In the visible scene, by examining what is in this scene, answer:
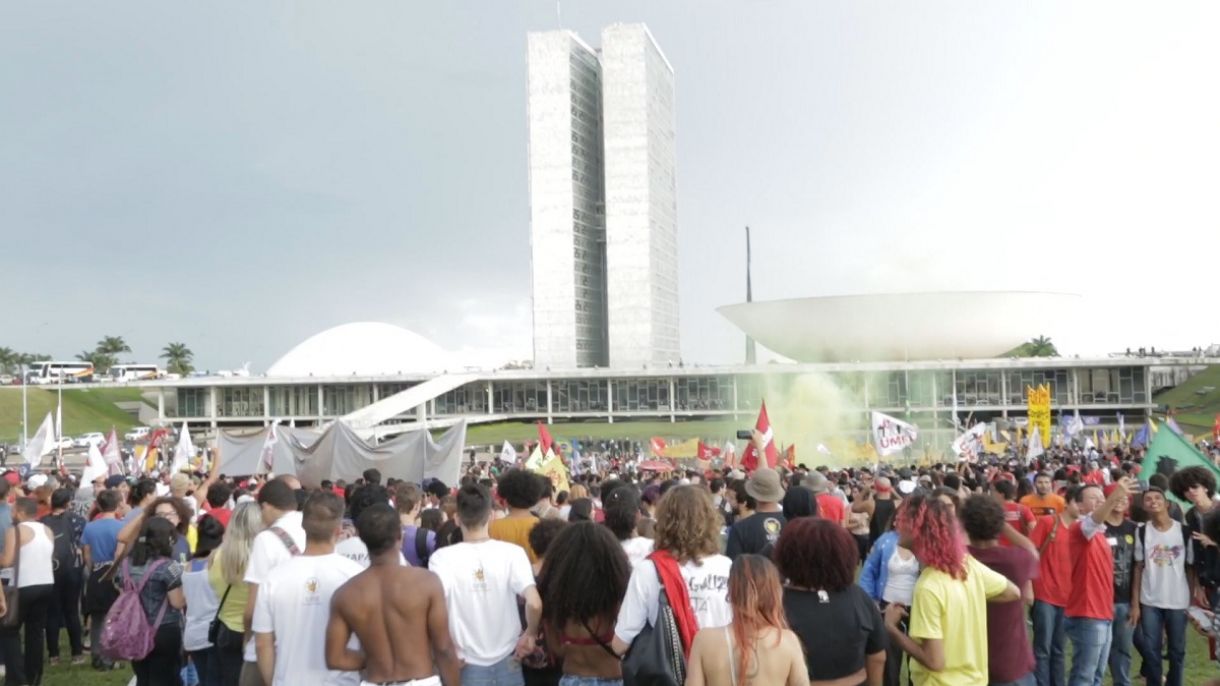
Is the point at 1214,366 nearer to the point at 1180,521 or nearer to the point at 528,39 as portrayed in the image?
the point at 528,39

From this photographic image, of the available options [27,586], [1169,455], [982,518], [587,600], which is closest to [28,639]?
[27,586]

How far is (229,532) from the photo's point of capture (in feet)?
20.0

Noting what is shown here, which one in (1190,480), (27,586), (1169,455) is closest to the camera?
(1190,480)

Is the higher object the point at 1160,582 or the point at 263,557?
the point at 263,557

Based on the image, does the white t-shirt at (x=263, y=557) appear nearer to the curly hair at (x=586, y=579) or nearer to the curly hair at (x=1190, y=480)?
the curly hair at (x=586, y=579)

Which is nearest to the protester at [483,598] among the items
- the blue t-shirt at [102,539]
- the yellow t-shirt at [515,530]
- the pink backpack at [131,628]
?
the yellow t-shirt at [515,530]

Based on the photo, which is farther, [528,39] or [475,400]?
[528,39]

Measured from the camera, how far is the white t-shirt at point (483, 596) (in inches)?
207

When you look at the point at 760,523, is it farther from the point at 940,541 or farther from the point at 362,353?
the point at 362,353

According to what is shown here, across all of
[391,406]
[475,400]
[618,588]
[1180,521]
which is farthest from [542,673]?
[475,400]

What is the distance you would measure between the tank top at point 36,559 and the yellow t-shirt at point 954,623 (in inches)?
290

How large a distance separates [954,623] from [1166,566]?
136 inches

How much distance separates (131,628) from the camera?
6.89 m

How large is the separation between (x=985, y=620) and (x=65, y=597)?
8.97m
